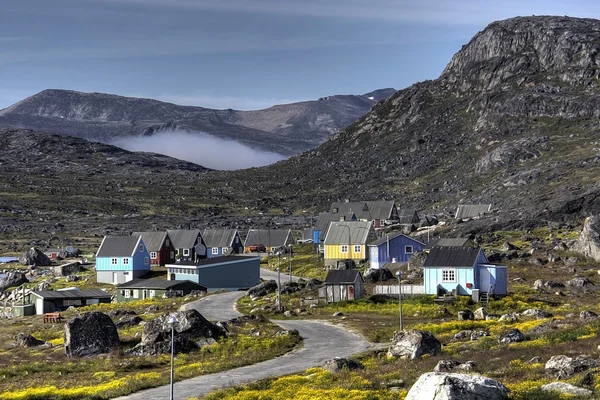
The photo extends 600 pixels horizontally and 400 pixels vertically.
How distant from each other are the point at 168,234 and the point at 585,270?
63.1 m

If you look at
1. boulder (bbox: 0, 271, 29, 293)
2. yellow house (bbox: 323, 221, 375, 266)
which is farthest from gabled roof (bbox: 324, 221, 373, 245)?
boulder (bbox: 0, 271, 29, 293)

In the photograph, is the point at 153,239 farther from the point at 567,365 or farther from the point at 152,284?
the point at 567,365

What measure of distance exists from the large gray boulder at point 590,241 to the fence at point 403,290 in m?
27.0

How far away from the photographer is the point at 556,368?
31.6 meters

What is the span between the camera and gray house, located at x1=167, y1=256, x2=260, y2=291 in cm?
9506

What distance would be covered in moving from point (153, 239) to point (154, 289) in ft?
87.8

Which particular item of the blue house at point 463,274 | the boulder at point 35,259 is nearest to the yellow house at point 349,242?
the blue house at point 463,274

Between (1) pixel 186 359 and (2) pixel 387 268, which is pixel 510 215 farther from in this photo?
(1) pixel 186 359

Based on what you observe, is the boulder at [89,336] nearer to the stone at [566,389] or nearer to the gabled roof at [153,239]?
the stone at [566,389]

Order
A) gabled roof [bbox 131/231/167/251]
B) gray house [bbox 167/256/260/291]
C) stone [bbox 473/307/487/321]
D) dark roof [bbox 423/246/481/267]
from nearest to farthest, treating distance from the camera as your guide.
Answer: stone [bbox 473/307/487/321]
dark roof [bbox 423/246/481/267]
gray house [bbox 167/256/260/291]
gabled roof [bbox 131/231/167/251]

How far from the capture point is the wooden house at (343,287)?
7231 centimetres

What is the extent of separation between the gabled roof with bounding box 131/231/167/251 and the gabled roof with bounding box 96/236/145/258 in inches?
174

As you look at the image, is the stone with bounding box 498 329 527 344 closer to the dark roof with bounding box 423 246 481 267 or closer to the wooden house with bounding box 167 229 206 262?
the dark roof with bounding box 423 246 481 267

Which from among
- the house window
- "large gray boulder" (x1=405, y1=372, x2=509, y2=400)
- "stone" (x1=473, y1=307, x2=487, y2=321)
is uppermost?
"large gray boulder" (x1=405, y1=372, x2=509, y2=400)
